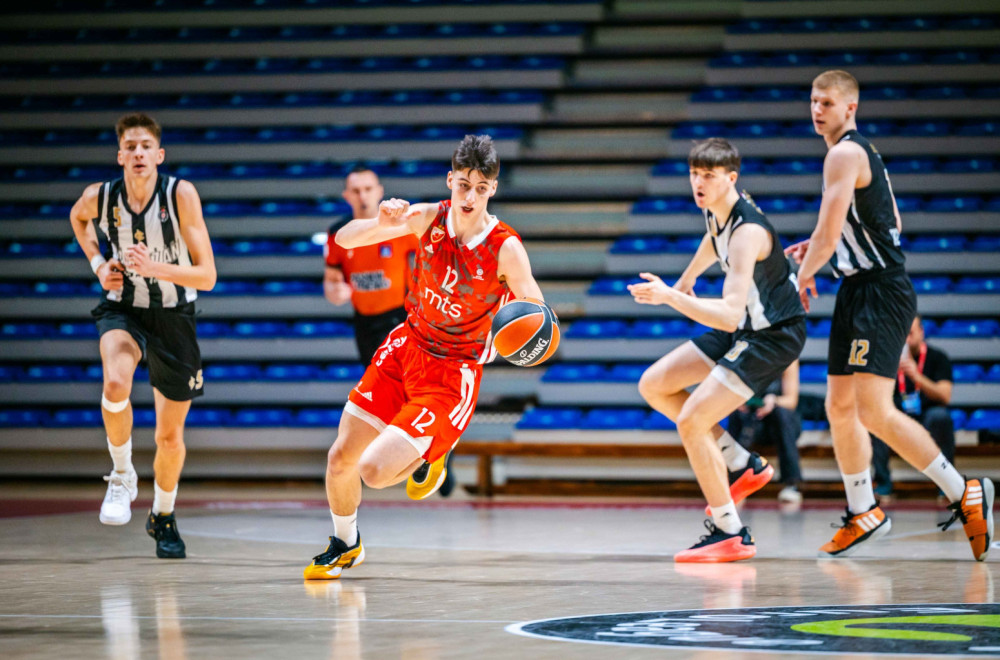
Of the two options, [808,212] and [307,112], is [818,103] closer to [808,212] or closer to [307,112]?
[808,212]

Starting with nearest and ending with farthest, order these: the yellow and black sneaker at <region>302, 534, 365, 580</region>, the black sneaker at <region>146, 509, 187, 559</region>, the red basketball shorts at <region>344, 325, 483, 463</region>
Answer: the red basketball shorts at <region>344, 325, 483, 463</region>
the yellow and black sneaker at <region>302, 534, 365, 580</region>
the black sneaker at <region>146, 509, 187, 559</region>

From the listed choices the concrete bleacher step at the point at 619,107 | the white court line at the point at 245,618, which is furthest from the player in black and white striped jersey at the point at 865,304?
the concrete bleacher step at the point at 619,107

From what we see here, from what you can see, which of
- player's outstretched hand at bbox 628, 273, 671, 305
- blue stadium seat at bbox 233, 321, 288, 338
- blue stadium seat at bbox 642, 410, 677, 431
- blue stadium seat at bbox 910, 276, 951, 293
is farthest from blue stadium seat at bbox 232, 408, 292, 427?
player's outstretched hand at bbox 628, 273, 671, 305

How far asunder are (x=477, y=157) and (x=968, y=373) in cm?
661

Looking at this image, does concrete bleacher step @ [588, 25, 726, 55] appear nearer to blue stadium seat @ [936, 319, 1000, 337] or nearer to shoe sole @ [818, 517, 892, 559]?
blue stadium seat @ [936, 319, 1000, 337]

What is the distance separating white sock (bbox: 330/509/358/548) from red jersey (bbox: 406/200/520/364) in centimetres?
70

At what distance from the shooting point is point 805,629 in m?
3.13

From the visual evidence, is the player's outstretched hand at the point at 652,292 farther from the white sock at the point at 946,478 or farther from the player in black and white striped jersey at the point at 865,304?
the white sock at the point at 946,478

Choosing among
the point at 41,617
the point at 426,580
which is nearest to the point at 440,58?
the point at 426,580

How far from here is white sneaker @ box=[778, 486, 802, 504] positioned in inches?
320

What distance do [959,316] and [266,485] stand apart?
603 cm

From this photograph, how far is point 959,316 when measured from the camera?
32.7 ft

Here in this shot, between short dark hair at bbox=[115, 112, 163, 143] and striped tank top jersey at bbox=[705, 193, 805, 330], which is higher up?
short dark hair at bbox=[115, 112, 163, 143]

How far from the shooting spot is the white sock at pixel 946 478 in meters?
4.84
